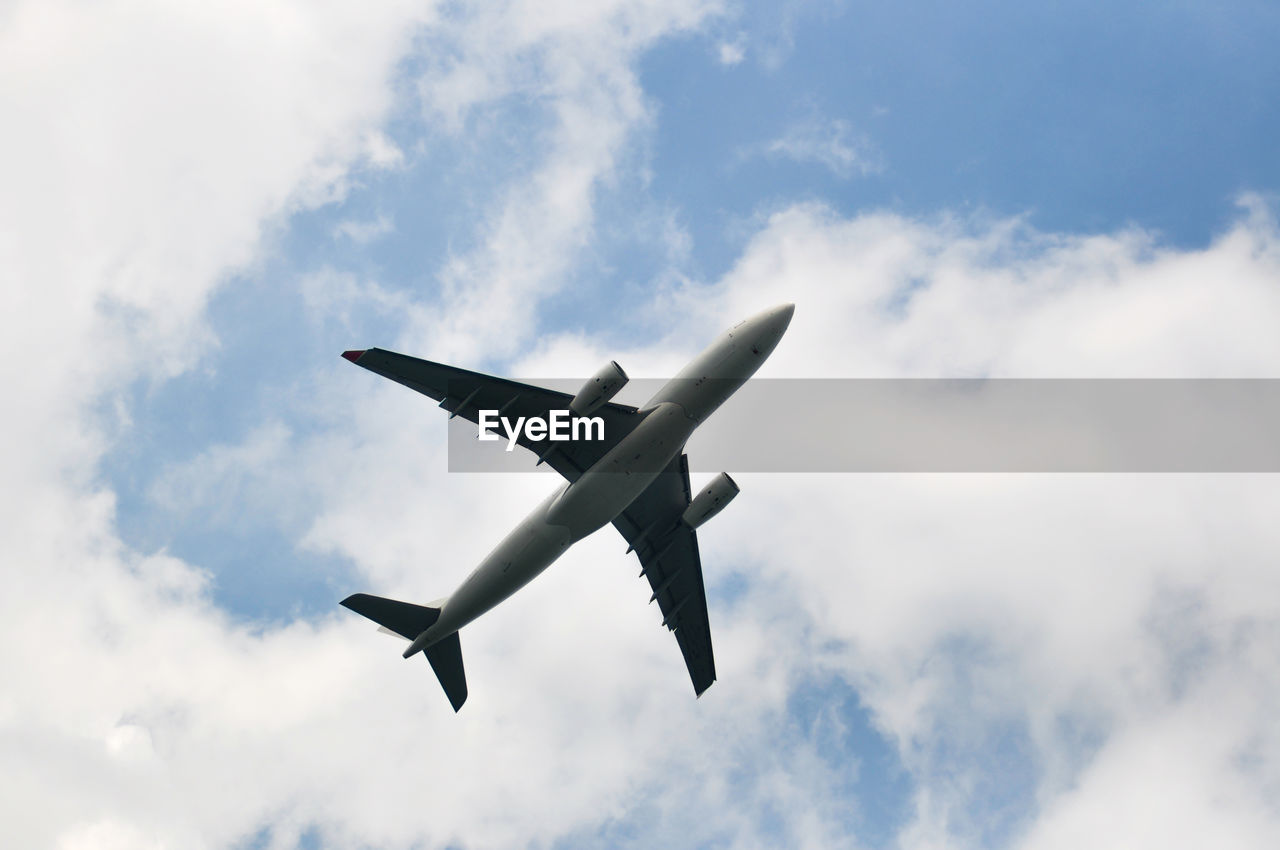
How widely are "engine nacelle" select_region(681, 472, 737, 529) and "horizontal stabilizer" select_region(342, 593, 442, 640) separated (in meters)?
14.3

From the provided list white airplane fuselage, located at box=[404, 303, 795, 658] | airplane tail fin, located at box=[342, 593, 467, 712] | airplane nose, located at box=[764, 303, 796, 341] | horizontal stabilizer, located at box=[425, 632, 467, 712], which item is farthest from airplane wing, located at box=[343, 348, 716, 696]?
horizontal stabilizer, located at box=[425, 632, 467, 712]

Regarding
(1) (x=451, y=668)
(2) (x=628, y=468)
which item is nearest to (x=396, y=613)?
(1) (x=451, y=668)

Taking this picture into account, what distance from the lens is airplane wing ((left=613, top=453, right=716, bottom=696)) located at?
52.8 m

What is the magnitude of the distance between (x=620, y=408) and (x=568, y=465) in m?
4.67

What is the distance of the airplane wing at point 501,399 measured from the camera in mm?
43562

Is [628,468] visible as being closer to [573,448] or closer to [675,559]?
[573,448]

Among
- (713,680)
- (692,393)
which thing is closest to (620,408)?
(692,393)

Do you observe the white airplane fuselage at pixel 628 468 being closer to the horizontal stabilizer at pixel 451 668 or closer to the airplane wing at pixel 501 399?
the airplane wing at pixel 501 399

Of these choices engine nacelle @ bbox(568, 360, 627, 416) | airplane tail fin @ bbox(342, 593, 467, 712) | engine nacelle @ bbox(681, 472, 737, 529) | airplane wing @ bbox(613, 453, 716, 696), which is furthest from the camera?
airplane wing @ bbox(613, 453, 716, 696)

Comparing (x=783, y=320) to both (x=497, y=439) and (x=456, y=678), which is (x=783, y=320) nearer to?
(x=497, y=439)

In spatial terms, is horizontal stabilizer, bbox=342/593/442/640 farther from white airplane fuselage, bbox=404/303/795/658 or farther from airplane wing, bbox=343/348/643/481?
airplane wing, bbox=343/348/643/481

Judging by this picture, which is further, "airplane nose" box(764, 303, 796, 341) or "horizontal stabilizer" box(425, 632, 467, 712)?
"horizontal stabilizer" box(425, 632, 467, 712)

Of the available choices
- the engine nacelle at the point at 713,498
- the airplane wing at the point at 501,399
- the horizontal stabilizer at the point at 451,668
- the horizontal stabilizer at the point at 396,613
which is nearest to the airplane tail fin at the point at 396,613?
the horizontal stabilizer at the point at 396,613

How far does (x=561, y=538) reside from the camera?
4469 centimetres
